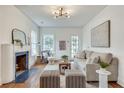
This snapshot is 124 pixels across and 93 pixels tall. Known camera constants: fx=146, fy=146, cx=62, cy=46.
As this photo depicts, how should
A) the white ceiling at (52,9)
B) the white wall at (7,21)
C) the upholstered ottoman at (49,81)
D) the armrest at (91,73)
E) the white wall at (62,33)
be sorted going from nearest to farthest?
the upholstered ottoman at (49,81) < the white wall at (7,21) < the armrest at (91,73) < the white ceiling at (52,9) < the white wall at (62,33)

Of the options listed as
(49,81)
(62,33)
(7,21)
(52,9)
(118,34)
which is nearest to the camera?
(49,81)

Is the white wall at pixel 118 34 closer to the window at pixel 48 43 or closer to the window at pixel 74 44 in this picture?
the window at pixel 74 44

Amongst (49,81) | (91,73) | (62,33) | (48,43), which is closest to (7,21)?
(49,81)

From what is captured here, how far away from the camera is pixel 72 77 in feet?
12.0

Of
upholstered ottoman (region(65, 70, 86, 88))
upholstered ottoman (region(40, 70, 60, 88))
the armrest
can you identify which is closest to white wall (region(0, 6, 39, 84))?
upholstered ottoman (region(40, 70, 60, 88))

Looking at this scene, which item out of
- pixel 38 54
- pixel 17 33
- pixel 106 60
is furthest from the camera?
pixel 38 54

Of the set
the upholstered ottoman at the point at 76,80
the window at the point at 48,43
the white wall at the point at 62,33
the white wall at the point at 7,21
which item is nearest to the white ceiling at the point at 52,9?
the white wall at the point at 7,21

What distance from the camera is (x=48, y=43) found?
35.1ft

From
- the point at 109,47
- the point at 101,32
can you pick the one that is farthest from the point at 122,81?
the point at 101,32

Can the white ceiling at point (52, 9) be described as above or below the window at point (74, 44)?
above

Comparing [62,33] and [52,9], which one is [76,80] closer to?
[52,9]

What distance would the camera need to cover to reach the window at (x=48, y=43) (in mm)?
10680
